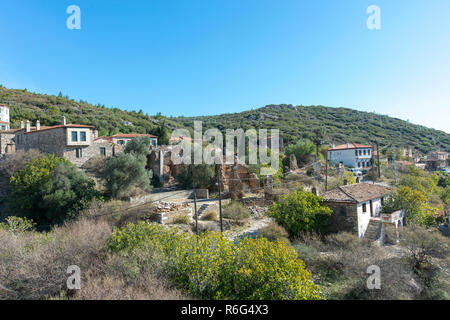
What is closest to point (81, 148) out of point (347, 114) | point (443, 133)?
point (347, 114)

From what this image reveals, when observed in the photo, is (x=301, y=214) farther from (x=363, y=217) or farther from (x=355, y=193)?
(x=355, y=193)

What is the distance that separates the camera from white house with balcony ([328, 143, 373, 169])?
139 feet

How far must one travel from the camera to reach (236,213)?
17594 mm

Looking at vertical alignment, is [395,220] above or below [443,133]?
below

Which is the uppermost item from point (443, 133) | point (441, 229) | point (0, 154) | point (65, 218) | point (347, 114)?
point (347, 114)

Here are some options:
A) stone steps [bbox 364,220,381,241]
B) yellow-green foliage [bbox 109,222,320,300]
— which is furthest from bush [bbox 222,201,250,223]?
yellow-green foliage [bbox 109,222,320,300]

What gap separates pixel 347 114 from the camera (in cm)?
8938

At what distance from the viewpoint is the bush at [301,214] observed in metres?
14.8

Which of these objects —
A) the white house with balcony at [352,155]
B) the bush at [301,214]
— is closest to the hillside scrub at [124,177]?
the bush at [301,214]

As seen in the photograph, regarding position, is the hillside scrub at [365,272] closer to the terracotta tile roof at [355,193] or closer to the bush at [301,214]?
the bush at [301,214]
